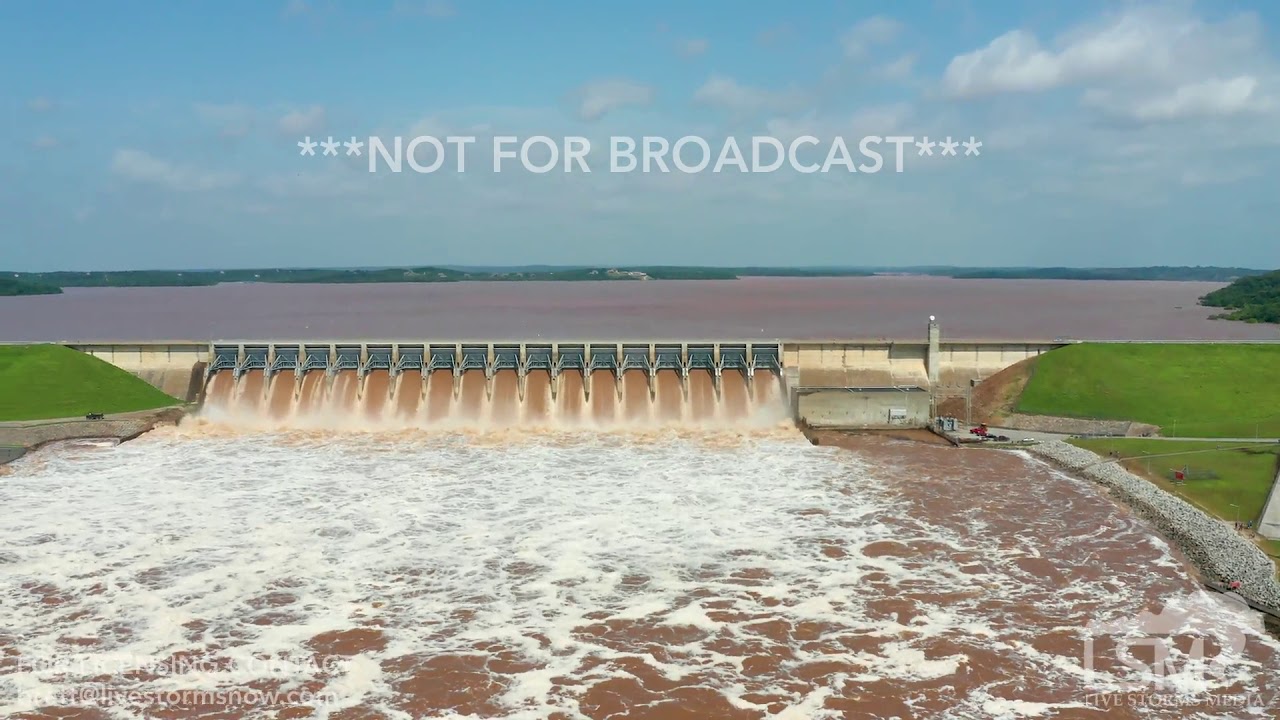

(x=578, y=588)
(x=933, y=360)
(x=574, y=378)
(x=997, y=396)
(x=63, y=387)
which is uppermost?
(x=933, y=360)

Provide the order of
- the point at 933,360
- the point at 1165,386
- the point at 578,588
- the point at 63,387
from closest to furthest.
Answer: the point at 578,588 < the point at 1165,386 < the point at 63,387 < the point at 933,360

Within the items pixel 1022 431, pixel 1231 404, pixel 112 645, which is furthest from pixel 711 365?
pixel 112 645

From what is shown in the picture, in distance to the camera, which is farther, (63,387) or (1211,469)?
(63,387)

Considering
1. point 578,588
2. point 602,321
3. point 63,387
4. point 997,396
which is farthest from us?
point 602,321

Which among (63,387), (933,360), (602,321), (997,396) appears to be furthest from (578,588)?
(602,321)

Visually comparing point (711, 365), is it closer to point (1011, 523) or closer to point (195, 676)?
point (1011, 523)

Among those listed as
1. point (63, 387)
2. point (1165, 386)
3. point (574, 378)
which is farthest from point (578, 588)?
point (63, 387)

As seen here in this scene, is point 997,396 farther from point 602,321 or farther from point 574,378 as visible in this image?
point 602,321

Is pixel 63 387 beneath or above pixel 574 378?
beneath
